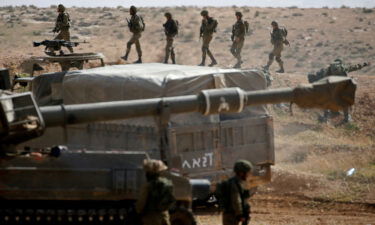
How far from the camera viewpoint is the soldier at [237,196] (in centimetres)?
944

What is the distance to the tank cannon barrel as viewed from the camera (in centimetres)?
940

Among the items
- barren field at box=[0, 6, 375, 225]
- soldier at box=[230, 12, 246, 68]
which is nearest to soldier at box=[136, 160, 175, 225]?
barren field at box=[0, 6, 375, 225]

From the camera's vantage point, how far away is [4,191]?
9.32 m

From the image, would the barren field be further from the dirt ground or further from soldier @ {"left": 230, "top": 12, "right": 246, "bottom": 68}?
soldier @ {"left": 230, "top": 12, "right": 246, "bottom": 68}

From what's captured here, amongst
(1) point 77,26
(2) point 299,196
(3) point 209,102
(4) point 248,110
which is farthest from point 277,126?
(1) point 77,26

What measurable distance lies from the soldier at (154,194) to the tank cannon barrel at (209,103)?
855 millimetres

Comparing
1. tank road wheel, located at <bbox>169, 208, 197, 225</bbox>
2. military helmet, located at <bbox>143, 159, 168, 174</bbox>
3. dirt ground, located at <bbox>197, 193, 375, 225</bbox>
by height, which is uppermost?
military helmet, located at <bbox>143, 159, 168, 174</bbox>

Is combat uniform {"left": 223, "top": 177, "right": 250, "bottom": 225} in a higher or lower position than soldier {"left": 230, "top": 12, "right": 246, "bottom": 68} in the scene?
lower

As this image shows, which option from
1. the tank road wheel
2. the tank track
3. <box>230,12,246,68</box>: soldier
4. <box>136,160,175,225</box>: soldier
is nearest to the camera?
<box>136,160,175,225</box>: soldier

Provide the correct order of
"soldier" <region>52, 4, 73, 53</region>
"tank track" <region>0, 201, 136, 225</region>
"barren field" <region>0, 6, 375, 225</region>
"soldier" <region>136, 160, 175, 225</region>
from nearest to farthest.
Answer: "soldier" <region>136, 160, 175, 225</region>, "tank track" <region>0, 201, 136, 225</region>, "barren field" <region>0, 6, 375, 225</region>, "soldier" <region>52, 4, 73, 53</region>

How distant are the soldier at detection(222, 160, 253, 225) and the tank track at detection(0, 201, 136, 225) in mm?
1129

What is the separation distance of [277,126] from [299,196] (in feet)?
26.5

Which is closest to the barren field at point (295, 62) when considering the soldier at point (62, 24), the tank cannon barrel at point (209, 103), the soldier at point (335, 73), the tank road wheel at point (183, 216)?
the soldier at point (335, 73)

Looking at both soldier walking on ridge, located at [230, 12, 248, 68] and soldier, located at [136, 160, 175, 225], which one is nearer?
soldier, located at [136, 160, 175, 225]
